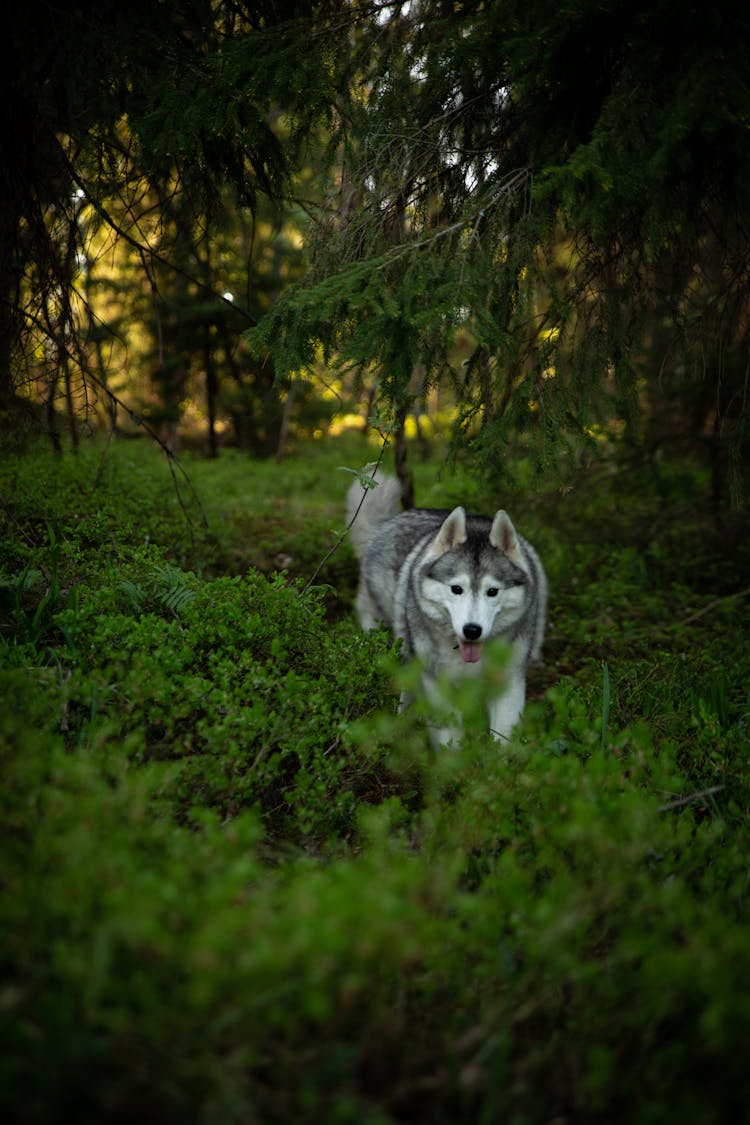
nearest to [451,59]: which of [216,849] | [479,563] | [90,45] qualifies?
[90,45]

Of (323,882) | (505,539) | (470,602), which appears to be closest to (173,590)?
(470,602)

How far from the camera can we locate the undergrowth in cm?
153

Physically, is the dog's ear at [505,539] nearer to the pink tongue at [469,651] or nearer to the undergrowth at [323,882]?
the pink tongue at [469,651]

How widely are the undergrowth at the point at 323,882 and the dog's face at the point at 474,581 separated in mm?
588

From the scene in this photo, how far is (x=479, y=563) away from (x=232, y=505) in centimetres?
446

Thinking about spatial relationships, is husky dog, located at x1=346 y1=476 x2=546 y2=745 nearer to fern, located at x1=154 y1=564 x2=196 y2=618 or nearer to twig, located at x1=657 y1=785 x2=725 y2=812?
twig, located at x1=657 y1=785 x2=725 y2=812

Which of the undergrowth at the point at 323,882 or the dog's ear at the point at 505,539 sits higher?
the dog's ear at the point at 505,539

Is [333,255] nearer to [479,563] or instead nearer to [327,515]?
[479,563]

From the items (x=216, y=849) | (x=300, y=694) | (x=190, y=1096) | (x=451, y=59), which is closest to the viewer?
(x=190, y=1096)

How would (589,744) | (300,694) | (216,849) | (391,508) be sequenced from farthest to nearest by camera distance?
(391,508), (300,694), (589,744), (216,849)

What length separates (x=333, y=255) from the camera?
4.15 m

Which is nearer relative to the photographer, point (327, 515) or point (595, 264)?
point (595, 264)

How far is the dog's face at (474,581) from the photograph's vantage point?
158 inches

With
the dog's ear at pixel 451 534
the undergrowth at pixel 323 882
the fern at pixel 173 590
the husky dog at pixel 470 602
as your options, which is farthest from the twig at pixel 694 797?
the fern at pixel 173 590
